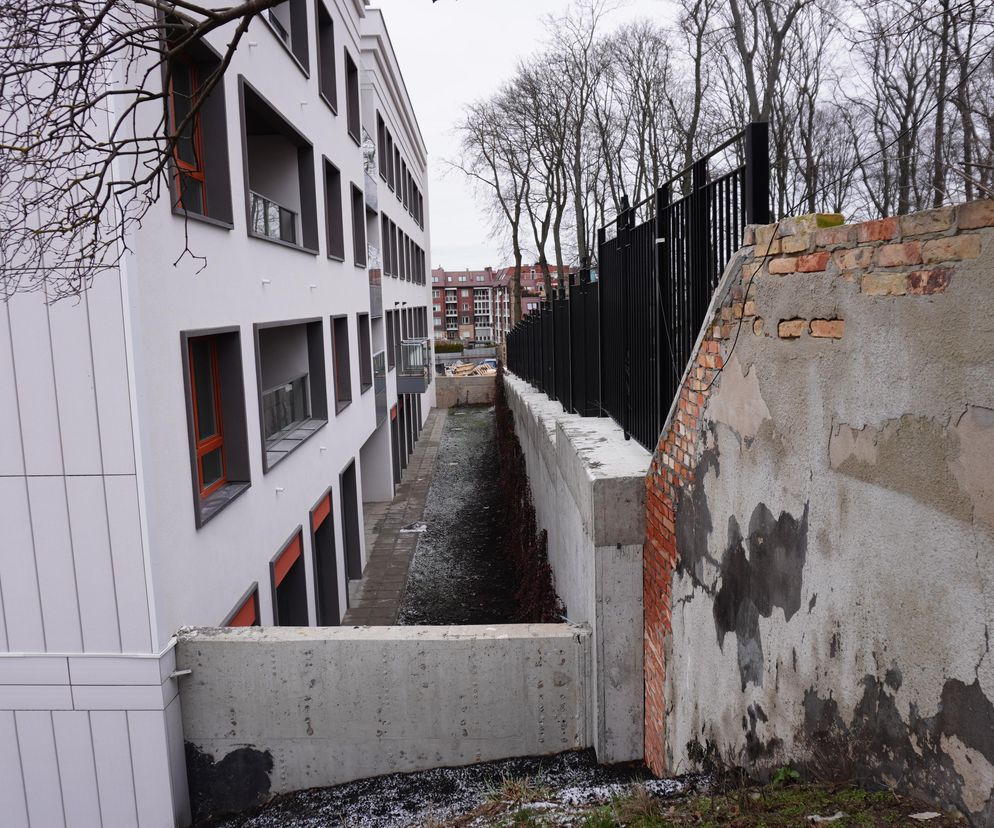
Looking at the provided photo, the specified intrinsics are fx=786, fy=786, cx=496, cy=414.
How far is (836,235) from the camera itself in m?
3.26

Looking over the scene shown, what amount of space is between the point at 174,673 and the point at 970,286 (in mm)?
6058

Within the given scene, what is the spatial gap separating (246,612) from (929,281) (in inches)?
283

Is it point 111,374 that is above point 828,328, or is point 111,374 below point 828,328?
below

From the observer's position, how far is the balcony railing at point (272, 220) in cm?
925

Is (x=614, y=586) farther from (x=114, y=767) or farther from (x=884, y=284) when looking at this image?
(x=114, y=767)

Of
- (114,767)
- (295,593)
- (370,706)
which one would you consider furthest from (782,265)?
(295,593)

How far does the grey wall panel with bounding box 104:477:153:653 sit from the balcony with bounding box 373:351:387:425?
12.0 meters

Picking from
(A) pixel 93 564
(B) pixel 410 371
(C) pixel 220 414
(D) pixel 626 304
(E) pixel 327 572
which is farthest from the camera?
(B) pixel 410 371

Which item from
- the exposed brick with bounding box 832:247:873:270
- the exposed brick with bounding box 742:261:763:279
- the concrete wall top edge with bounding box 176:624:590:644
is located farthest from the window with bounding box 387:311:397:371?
the exposed brick with bounding box 832:247:873:270

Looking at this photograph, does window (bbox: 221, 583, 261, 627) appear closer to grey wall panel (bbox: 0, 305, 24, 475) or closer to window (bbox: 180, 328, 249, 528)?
window (bbox: 180, 328, 249, 528)

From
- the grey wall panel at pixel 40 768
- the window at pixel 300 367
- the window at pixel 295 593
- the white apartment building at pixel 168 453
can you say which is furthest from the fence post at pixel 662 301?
the window at pixel 300 367

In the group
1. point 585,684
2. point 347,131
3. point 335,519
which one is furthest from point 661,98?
point 585,684

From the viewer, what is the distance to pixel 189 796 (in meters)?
6.50

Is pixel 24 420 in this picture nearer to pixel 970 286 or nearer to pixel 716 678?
pixel 716 678
